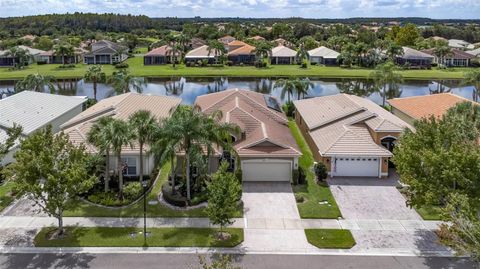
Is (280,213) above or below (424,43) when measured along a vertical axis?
below

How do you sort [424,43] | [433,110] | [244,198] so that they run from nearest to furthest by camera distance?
[244,198] → [433,110] → [424,43]

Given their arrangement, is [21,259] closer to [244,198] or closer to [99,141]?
[99,141]

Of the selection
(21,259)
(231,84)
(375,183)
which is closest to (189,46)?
(231,84)

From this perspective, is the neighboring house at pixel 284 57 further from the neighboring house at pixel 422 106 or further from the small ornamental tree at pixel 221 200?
the small ornamental tree at pixel 221 200

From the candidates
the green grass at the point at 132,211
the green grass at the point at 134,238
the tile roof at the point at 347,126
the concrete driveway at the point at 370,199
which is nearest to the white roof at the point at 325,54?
the tile roof at the point at 347,126

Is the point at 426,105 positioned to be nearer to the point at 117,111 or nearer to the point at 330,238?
the point at 330,238
